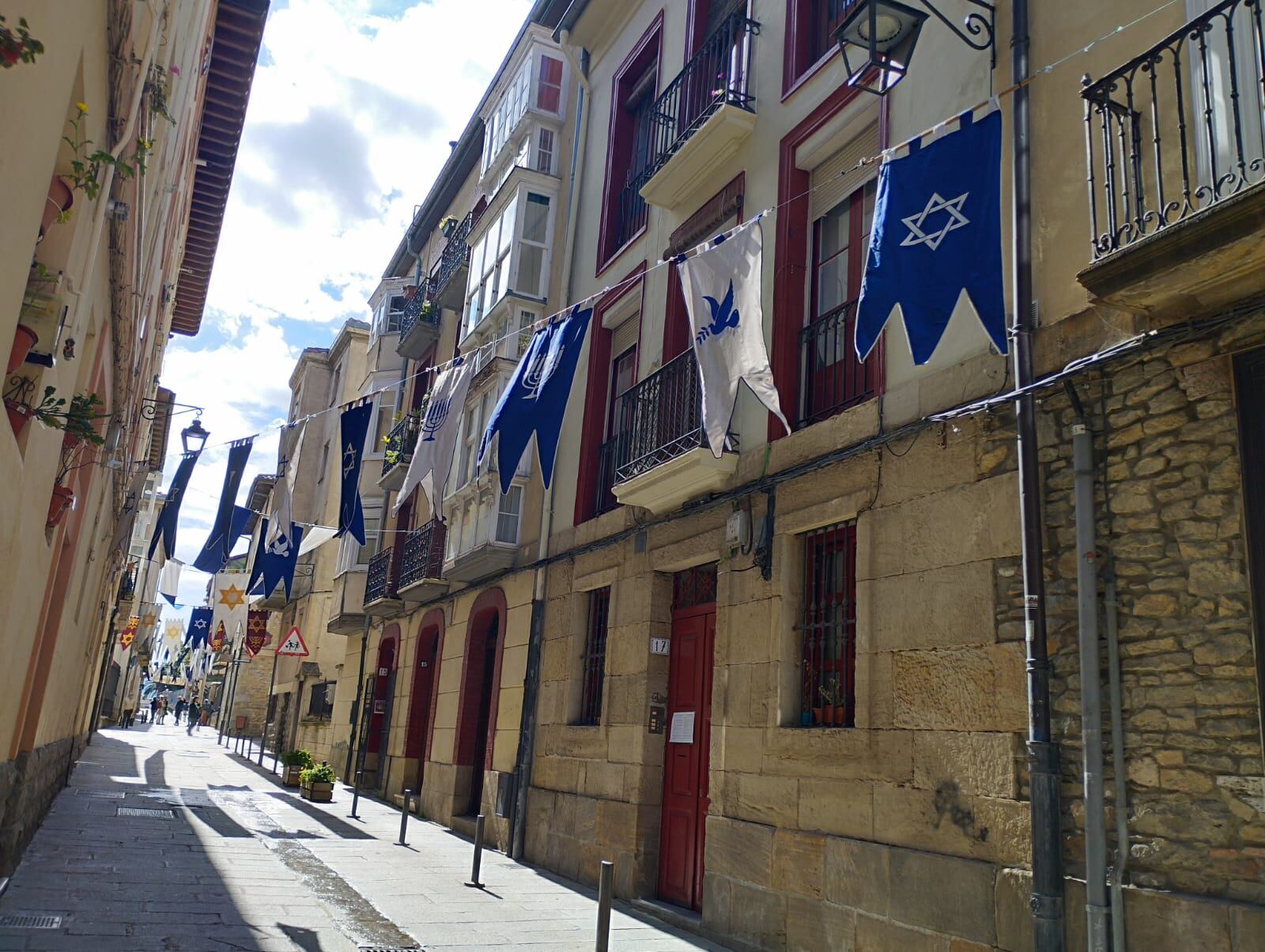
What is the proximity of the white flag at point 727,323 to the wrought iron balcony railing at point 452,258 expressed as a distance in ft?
40.3

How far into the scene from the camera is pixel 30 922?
6.71m

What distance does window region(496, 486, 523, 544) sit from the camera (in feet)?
45.6

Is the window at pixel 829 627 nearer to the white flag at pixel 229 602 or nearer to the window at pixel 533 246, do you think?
the window at pixel 533 246

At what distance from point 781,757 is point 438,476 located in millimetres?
5546

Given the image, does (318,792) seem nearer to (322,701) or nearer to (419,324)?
(419,324)

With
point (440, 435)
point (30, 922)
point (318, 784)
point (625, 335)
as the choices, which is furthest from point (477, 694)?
point (30, 922)

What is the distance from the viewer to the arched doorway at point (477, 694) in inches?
588

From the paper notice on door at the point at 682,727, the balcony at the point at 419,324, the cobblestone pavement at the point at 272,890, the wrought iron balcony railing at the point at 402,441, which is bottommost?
the cobblestone pavement at the point at 272,890

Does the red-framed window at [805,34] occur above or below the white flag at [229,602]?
above

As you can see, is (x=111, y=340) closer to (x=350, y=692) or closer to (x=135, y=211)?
(x=135, y=211)

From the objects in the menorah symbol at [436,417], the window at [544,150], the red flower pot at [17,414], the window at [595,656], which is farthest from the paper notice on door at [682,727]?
the window at [544,150]

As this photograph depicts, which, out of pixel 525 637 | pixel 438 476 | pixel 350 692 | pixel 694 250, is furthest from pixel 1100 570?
pixel 350 692

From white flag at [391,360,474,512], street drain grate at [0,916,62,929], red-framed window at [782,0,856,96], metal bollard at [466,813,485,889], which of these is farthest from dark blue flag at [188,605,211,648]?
red-framed window at [782,0,856,96]

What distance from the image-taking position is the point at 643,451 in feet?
33.9
